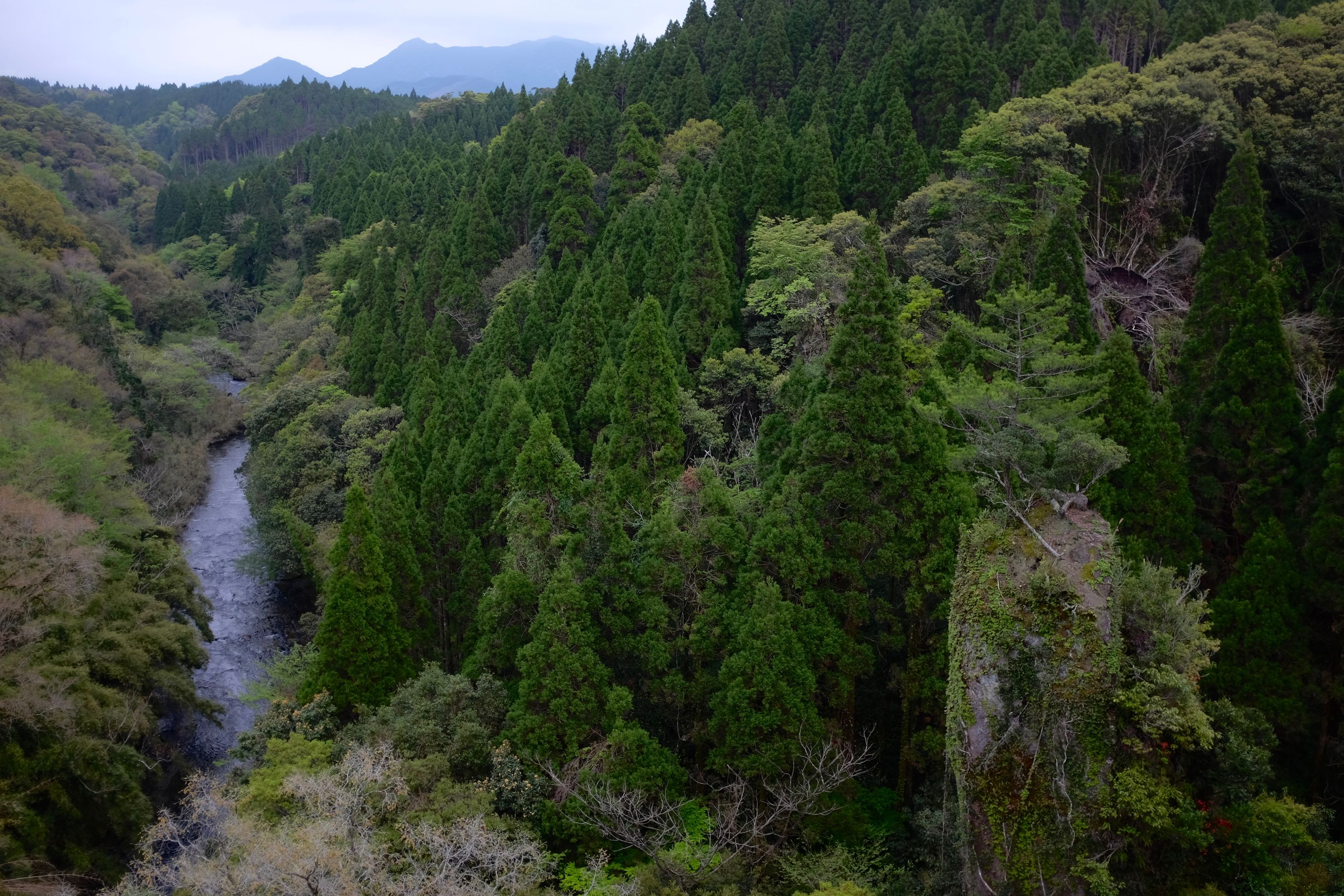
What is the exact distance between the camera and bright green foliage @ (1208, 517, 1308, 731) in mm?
16891

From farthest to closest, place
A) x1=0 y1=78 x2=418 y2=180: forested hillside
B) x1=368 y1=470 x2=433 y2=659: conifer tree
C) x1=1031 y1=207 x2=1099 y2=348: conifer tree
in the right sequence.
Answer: x1=0 y1=78 x2=418 y2=180: forested hillside
x1=368 y1=470 x2=433 y2=659: conifer tree
x1=1031 y1=207 x2=1099 y2=348: conifer tree

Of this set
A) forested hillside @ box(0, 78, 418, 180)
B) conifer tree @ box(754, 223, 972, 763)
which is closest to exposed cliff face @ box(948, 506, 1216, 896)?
→ conifer tree @ box(754, 223, 972, 763)

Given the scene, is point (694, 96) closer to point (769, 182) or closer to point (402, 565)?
point (769, 182)

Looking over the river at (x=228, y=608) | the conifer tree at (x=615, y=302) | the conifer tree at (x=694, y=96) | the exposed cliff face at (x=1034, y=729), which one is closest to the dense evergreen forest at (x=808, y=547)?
the exposed cliff face at (x=1034, y=729)

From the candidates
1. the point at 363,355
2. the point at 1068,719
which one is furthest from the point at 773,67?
the point at 1068,719

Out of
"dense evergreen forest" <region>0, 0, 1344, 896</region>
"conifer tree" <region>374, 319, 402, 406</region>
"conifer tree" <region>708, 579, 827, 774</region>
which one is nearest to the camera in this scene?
"dense evergreen forest" <region>0, 0, 1344, 896</region>

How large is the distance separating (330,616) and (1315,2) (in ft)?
136

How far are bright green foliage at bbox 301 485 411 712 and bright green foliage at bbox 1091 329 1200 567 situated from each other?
17696 millimetres

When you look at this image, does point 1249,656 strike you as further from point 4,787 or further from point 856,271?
point 4,787

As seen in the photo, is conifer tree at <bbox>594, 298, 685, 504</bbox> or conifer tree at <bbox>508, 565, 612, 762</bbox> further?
conifer tree at <bbox>594, 298, 685, 504</bbox>

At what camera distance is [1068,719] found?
41.2ft

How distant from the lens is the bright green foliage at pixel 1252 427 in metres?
18.5

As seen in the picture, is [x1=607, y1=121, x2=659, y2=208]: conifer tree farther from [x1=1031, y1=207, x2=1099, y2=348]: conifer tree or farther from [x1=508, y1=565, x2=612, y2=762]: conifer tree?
[x1=508, y1=565, x2=612, y2=762]: conifer tree

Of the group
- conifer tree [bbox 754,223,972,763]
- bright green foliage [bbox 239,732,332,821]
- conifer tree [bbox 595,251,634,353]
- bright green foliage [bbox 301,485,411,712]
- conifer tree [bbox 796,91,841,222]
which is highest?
conifer tree [bbox 796,91,841,222]
